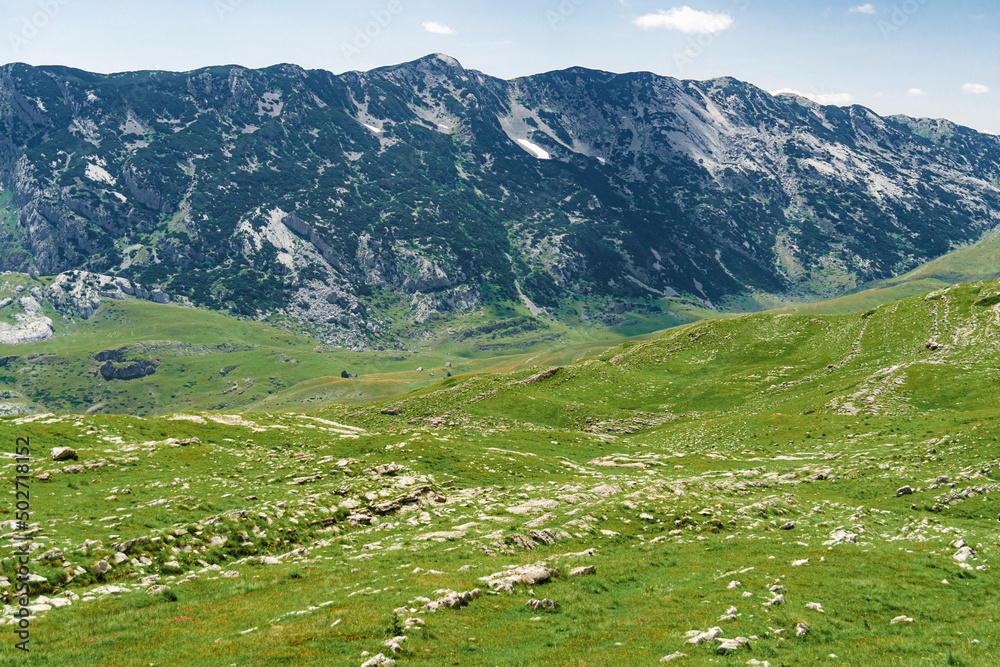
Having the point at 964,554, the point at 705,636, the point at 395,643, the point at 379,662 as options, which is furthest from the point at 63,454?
the point at 964,554

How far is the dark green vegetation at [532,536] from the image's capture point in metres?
18.8

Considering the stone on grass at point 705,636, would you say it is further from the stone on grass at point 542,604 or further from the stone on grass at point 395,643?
the stone on grass at point 395,643

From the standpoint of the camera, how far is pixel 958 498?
38.6 m

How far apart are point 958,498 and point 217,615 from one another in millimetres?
44524

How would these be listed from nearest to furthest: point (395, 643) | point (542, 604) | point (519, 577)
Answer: point (395, 643) → point (542, 604) → point (519, 577)

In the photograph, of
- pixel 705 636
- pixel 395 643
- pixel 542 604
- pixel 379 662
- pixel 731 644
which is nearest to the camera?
pixel 379 662

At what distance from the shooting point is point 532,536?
105ft

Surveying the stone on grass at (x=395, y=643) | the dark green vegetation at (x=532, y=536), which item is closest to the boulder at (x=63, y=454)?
the dark green vegetation at (x=532, y=536)

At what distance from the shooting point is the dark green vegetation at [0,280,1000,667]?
18781mm

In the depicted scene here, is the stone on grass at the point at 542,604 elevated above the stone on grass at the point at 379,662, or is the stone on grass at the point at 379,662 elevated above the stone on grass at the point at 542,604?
the stone on grass at the point at 379,662

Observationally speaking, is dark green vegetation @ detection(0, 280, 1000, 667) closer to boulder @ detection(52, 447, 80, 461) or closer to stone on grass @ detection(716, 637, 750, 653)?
stone on grass @ detection(716, 637, 750, 653)

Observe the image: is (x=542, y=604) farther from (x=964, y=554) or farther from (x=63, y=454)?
(x=63, y=454)

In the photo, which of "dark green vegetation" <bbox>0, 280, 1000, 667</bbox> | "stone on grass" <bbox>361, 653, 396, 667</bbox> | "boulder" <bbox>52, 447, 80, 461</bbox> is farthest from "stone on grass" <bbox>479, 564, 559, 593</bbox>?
"boulder" <bbox>52, 447, 80, 461</bbox>

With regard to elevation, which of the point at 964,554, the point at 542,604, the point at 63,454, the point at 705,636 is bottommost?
the point at 964,554
